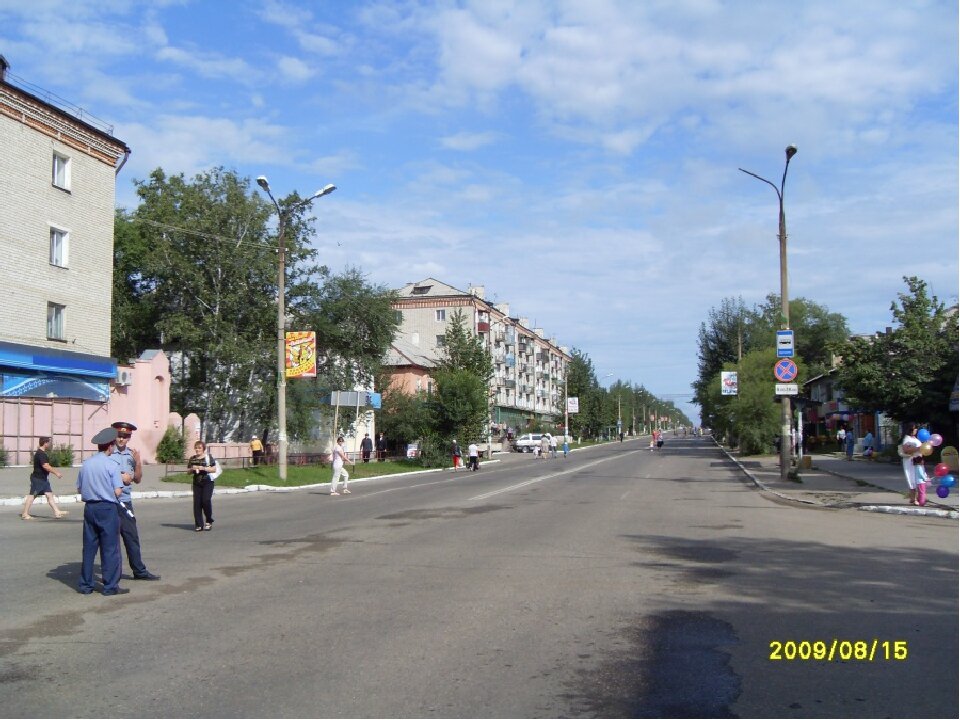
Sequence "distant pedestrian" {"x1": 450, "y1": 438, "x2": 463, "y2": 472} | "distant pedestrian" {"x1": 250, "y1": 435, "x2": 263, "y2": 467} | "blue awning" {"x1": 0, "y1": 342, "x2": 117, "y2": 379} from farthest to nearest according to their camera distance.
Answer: "distant pedestrian" {"x1": 450, "y1": 438, "x2": 463, "y2": 472} < "distant pedestrian" {"x1": 250, "y1": 435, "x2": 263, "y2": 467} < "blue awning" {"x1": 0, "y1": 342, "x2": 117, "y2": 379}

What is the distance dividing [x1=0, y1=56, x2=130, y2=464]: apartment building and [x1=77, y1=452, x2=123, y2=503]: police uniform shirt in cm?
2259

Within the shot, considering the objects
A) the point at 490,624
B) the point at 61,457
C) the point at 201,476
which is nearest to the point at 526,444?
the point at 61,457

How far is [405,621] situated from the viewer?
790cm

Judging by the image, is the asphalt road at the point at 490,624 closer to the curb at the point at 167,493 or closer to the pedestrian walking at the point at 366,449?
the curb at the point at 167,493

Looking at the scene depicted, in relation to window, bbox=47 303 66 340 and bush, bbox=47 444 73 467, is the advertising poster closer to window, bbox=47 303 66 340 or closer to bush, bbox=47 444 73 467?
bush, bbox=47 444 73 467

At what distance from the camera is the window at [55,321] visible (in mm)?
32500

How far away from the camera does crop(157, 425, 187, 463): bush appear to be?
115 ft

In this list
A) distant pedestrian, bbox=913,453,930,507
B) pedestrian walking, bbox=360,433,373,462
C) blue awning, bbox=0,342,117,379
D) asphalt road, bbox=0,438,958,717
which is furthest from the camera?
pedestrian walking, bbox=360,433,373,462

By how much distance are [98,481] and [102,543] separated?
0.65m

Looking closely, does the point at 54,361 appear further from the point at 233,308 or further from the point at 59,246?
the point at 233,308

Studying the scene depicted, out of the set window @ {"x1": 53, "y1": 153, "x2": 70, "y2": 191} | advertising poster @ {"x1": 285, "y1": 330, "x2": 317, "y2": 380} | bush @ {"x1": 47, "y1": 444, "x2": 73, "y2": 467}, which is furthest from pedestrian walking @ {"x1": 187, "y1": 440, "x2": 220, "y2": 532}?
window @ {"x1": 53, "y1": 153, "x2": 70, "y2": 191}

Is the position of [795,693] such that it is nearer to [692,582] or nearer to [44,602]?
[692,582]

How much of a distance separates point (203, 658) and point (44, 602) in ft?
10.4

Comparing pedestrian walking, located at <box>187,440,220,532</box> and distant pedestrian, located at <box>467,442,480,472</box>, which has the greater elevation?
pedestrian walking, located at <box>187,440,220,532</box>
